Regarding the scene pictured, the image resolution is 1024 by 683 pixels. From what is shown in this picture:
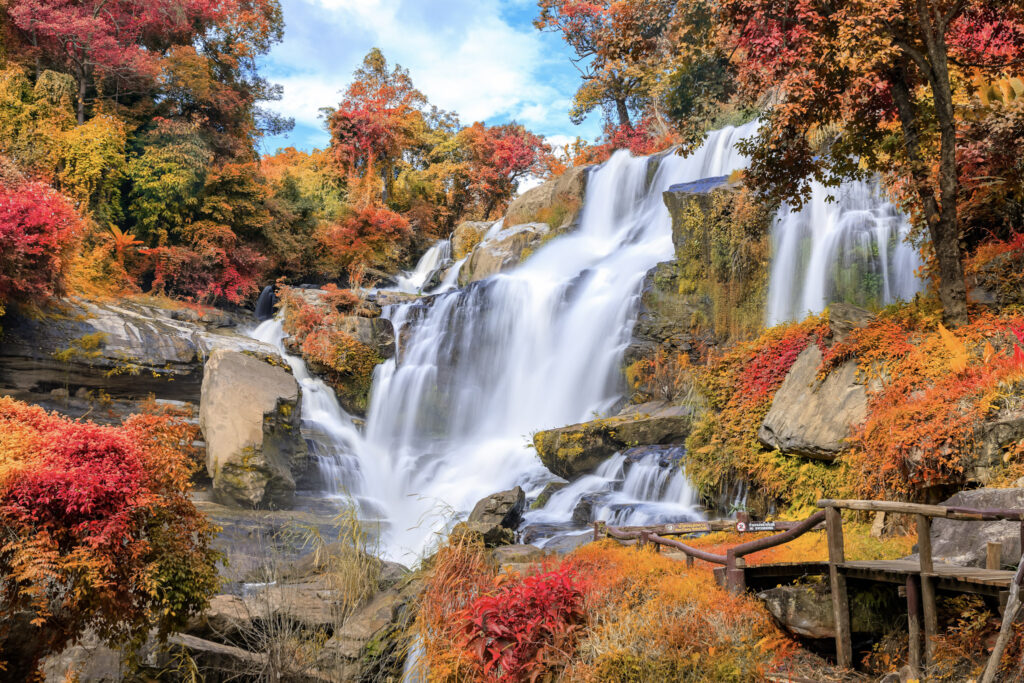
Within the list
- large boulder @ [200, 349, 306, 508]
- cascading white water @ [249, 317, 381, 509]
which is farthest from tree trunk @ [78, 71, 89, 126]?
large boulder @ [200, 349, 306, 508]

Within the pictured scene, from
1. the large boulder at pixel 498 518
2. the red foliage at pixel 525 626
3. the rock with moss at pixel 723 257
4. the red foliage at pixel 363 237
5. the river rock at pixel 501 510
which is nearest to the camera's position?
the red foliage at pixel 525 626

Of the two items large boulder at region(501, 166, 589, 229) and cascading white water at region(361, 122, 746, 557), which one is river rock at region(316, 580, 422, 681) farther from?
large boulder at region(501, 166, 589, 229)

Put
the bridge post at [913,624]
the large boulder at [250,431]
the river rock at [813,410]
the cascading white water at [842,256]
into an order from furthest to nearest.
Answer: the cascading white water at [842,256] < the large boulder at [250,431] < the river rock at [813,410] < the bridge post at [913,624]

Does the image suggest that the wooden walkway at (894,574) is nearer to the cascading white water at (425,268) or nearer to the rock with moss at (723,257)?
the rock with moss at (723,257)

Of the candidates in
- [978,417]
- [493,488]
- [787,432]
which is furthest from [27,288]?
[978,417]

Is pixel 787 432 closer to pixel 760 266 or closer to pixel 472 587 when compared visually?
pixel 472 587

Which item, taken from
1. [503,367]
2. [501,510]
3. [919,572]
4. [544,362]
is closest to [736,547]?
[919,572]

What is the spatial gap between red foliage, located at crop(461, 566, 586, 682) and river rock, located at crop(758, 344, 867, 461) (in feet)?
14.2

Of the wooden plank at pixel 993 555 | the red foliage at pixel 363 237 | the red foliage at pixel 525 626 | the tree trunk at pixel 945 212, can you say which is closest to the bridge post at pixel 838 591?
the wooden plank at pixel 993 555

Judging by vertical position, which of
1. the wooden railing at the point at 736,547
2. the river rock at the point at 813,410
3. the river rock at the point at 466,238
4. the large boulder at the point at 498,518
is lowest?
the large boulder at the point at 498,518

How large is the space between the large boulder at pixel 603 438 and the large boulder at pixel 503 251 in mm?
12041

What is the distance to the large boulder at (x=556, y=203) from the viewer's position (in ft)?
85.9

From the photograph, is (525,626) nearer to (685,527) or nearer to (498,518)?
(685,527)

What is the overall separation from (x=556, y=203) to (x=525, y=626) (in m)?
22.1
